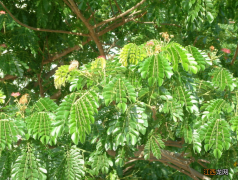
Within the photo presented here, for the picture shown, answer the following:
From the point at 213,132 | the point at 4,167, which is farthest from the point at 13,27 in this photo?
the point at 213,132

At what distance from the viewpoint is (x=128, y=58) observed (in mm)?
2002

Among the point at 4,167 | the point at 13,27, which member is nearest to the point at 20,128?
the point at 4,167

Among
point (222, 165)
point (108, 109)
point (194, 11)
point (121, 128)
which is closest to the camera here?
point (121, 128)

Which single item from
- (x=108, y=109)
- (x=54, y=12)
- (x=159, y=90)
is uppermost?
(x=54, y=12)

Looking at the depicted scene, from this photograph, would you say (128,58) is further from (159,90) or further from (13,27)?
(13,27)

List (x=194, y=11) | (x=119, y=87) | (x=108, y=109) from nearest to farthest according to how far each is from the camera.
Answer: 1. (x=119, y=87)
2. (x=108, y=109)
3. (x=194, y=11)

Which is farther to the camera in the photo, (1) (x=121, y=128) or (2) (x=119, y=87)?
(1) (x=121, y=128)

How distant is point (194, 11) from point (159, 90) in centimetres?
Result: 90

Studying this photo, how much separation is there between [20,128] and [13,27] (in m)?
1.85

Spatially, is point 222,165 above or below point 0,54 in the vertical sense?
below

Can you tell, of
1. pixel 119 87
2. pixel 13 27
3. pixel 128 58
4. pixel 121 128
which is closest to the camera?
pixel 119 87

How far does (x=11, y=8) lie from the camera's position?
12.9 ft

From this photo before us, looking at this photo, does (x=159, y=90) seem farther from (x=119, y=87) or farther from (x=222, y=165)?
(x=222, y=165)

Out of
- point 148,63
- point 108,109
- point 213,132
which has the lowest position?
point 213,132
